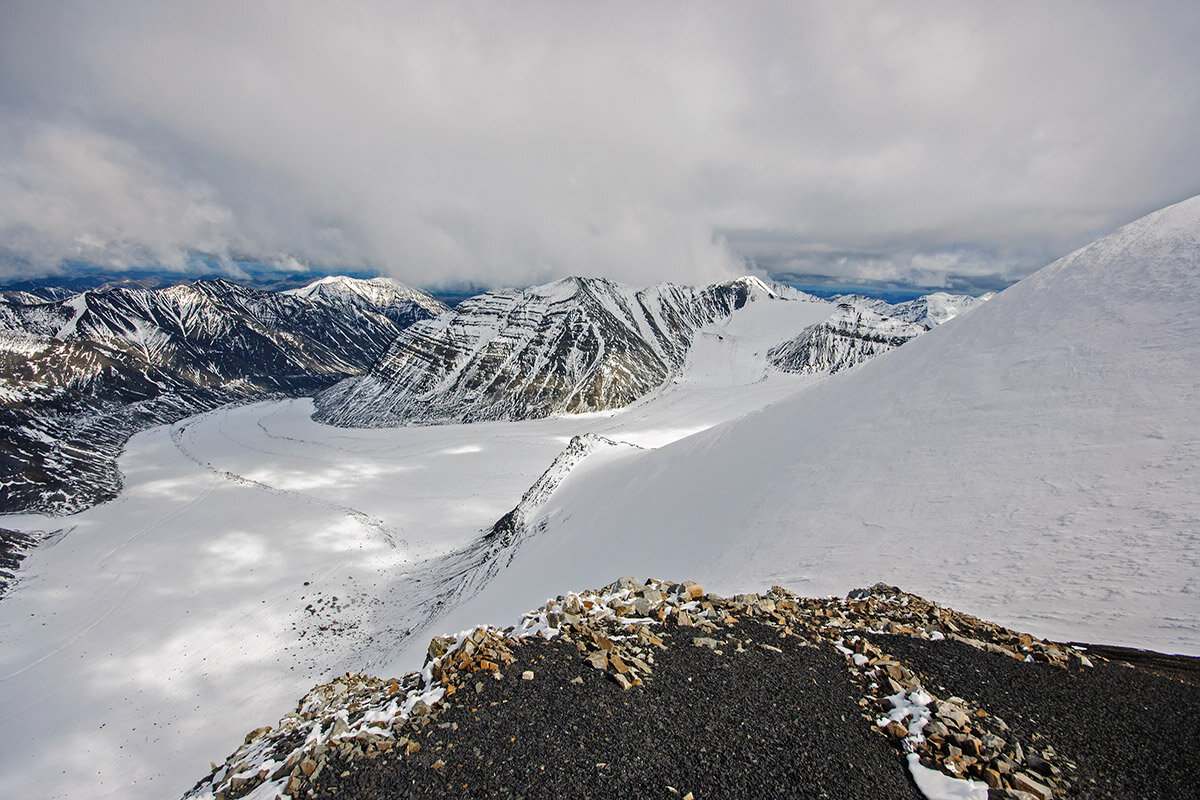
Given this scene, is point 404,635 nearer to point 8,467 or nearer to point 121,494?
point 121,494

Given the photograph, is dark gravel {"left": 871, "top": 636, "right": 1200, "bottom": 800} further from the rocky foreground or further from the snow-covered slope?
the snow-covered slope

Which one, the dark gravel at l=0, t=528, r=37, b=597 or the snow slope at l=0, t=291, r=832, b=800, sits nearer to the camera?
the snow slope at l=0, t=291, r=832, b=800

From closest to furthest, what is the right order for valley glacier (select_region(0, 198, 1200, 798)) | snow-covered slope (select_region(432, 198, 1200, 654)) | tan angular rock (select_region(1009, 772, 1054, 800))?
tan angular rock (select_region(1009, 772, 1054, 800)) → snow-covered slope (select_region(432, 198, 1200, 654)) → valley glacier (select_region(0, 198, 1200, 798))

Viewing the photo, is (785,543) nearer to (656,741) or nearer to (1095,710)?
(1095,710)

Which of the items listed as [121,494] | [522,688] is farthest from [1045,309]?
[121,494]

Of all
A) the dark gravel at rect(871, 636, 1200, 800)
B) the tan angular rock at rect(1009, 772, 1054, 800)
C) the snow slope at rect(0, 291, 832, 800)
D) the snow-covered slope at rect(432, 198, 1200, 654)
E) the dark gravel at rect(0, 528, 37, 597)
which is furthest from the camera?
the dark gravel at rect(0, 528, 37, 597)

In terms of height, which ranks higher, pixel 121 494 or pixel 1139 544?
pixel 1139 544

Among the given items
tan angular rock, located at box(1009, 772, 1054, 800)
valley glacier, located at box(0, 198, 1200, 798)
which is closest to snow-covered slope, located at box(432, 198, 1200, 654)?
valley glacier, located at box(0, 198, 1200, 798)

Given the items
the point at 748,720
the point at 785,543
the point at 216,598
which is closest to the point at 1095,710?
the point at 748,720
